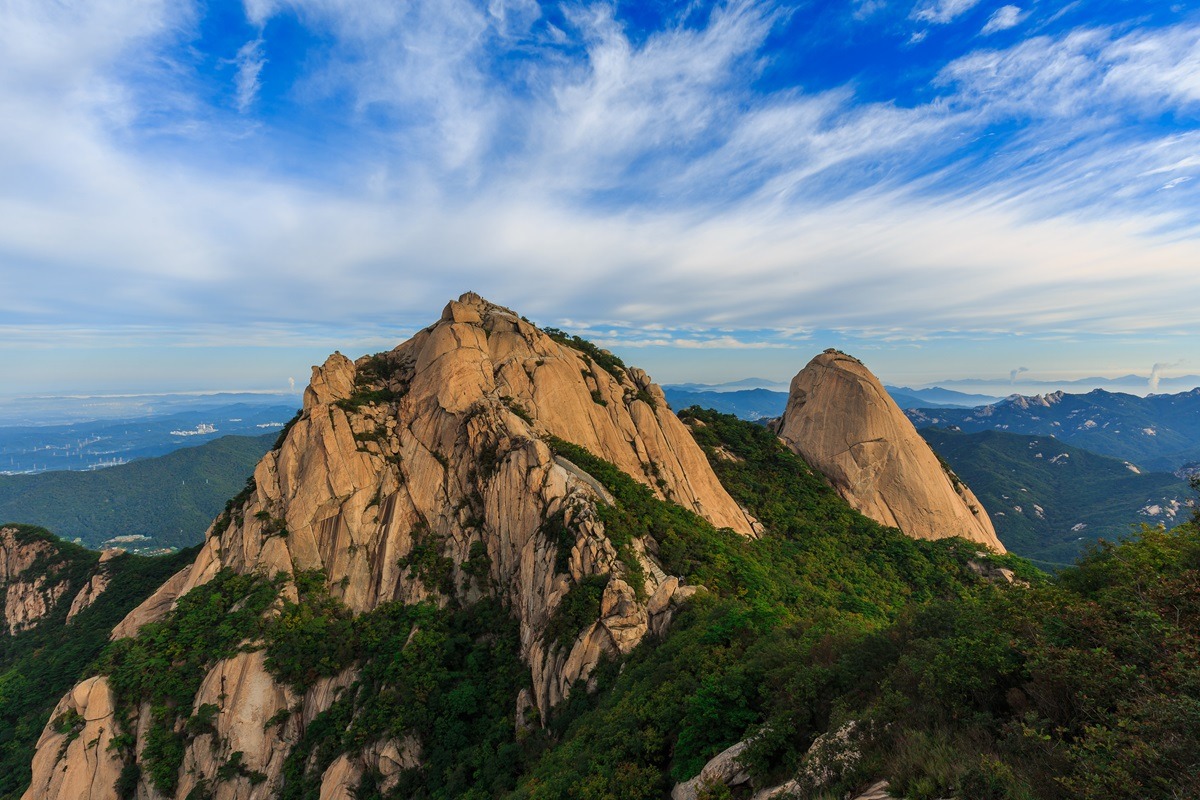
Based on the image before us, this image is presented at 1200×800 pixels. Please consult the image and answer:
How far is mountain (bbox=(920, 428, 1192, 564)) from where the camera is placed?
378 ft

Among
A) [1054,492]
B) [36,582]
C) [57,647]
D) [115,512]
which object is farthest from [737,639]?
[115,512]

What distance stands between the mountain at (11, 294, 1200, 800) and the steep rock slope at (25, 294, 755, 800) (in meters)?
0.21

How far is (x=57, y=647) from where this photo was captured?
4434cm

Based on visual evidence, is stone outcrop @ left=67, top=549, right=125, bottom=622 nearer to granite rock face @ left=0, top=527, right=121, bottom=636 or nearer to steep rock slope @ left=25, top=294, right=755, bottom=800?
granite rock face @ left=0, top=527, right=121, bottom=636

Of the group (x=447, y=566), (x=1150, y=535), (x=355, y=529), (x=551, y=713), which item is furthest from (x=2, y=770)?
(x=1150, y=535)

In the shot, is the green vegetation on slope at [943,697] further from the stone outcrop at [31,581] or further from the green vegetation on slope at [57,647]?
the stone outcrop at [31,581]

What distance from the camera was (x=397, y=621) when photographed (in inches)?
1280

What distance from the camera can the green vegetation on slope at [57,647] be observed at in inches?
1380

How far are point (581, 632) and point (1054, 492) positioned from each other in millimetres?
197870

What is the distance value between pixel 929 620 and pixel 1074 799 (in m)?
7.20

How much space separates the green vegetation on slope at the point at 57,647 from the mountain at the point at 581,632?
A: 4.02 metres

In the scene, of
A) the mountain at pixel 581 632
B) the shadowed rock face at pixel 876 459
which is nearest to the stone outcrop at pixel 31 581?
the mountain at pixel 581 632

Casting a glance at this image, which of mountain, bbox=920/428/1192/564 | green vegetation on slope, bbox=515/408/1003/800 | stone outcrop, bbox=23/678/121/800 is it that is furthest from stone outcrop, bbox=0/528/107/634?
mountain, bbox=920/428/1192/564

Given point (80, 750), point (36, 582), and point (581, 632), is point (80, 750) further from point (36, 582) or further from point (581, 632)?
point (36, 582)
